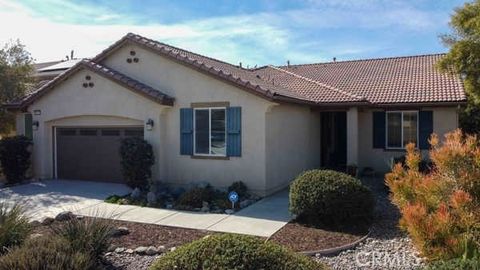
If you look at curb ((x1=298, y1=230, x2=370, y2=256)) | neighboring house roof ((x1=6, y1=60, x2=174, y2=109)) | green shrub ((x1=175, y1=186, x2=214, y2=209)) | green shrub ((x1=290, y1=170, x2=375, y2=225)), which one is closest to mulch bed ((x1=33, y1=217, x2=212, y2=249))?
green shrub ((x1=175, y1=186, x2=214, y2=209))

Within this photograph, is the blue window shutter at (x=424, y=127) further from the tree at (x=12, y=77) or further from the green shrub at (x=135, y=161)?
the tree at (x=12, y=77)

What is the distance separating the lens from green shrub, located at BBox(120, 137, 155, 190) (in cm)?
1396

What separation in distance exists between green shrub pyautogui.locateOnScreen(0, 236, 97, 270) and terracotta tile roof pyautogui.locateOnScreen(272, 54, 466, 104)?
1388 cm

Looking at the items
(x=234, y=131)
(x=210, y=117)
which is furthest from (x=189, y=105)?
(x=234, y=131)

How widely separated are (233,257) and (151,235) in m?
5.35

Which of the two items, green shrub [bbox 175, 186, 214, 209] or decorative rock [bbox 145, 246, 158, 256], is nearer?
decorative rock [bbox 145, 246, 158, 256]

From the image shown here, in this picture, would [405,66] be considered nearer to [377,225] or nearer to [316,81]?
[316,81]

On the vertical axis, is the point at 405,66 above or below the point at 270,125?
above

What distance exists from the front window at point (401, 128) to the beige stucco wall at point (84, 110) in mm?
9527

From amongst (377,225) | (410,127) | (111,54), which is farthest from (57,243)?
(410,127)

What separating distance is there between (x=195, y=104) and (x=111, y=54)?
419 cm

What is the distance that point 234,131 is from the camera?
13.8m

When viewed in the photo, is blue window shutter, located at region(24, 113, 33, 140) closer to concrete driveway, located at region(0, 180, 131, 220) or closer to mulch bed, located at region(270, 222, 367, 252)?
concrete driveway, located at region(0, 180, 131, 220)

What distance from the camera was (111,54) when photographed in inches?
637
